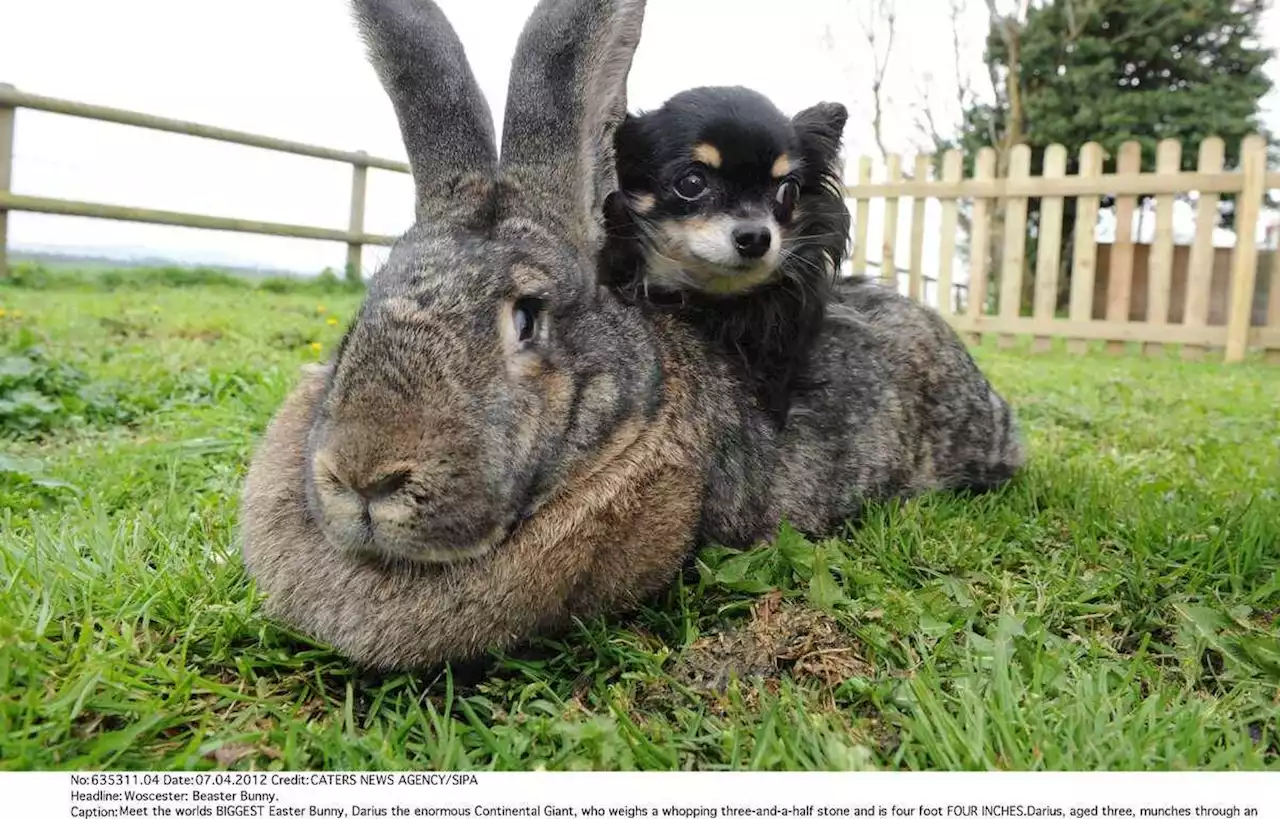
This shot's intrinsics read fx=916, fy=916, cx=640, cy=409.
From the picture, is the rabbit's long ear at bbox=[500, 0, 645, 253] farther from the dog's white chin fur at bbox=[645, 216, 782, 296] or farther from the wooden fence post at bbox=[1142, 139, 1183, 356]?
the wooden fence post at bbox=[1142, 139, 1183, 356]

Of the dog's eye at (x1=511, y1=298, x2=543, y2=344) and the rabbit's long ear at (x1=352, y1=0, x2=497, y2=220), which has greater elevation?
the rabbit's long ear at (x1=352, y1=0, x2=497, y2=220)

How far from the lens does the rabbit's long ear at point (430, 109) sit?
1.64 m

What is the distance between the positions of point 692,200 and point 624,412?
798 millimetres

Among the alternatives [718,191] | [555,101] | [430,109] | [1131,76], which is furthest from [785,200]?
[1131,76]

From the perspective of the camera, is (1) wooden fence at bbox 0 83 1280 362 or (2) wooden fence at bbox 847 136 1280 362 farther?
(2) wooden fence at bbox 847 136 1280 362

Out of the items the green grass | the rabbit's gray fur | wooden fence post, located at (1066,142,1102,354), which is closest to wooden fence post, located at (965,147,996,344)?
wooden fence post, located at (1066,142,1102,354)

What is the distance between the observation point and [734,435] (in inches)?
76.4

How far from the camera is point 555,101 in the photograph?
5.46 feet

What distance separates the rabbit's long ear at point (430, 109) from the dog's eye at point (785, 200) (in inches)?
35.5

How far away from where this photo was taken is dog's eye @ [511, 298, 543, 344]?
4.96ft

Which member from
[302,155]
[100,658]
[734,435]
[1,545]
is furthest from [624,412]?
[302,155]

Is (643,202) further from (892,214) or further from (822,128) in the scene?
(892,214)

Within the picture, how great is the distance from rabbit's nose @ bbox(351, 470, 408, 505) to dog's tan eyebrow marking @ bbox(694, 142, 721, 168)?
1255 mm
